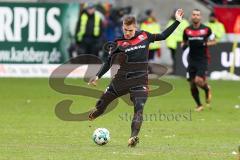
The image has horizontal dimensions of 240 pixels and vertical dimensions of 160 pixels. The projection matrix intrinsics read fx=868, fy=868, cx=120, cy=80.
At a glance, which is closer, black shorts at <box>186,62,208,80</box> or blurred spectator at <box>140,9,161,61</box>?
black shorts at <box>186,62,208,80</box>

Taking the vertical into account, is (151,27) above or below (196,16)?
below

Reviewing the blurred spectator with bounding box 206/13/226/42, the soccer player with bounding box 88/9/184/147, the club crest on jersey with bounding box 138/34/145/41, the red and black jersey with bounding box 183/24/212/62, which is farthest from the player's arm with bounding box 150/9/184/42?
the blurred spectator with bounding box 206/13/226/42

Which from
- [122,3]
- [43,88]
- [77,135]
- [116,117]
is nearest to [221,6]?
[122,3]

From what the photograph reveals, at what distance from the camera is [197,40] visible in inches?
891

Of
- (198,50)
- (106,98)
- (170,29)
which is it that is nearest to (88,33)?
(198,50)

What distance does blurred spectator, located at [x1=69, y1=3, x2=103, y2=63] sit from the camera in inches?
1313

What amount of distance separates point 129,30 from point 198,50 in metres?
8.09

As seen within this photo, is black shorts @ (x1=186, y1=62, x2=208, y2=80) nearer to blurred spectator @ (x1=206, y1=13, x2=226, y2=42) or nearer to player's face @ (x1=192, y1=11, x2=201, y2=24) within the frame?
player's face @ (x1=192, y1=11, x2=201, y2=24)

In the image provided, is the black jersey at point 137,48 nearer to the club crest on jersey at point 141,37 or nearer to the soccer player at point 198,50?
the club crest on jersey at point 141,37

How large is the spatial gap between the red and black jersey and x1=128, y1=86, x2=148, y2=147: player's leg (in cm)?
765

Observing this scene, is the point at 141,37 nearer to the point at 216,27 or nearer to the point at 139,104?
the point at 139,104

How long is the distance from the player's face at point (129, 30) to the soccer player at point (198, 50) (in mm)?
7519

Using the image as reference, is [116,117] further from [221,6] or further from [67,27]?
→ [221,6]

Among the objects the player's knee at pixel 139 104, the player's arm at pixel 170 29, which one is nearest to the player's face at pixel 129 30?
the player's arm at pixel 170 29
